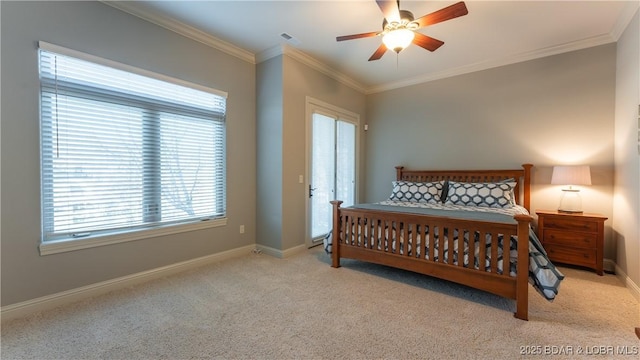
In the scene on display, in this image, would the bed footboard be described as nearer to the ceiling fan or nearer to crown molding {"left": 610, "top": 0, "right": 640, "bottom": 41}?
the ceiling fan

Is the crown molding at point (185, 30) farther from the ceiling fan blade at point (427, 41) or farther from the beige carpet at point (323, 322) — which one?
the beige carpet at point (323, 322)

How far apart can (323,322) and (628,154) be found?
11.3 feet

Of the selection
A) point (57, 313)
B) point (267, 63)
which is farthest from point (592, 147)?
point (57, 313)

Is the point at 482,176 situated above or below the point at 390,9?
below

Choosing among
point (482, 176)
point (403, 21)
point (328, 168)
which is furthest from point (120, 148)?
point (482, 176)

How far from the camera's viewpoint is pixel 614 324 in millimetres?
2041

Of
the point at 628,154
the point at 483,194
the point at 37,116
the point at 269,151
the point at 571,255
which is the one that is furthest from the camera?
the point at 269,151

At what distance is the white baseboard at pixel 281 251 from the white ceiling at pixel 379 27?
2610mm

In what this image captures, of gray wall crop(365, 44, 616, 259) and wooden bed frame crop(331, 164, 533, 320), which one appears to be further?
gray wall crop(365, 44, 616, 259)

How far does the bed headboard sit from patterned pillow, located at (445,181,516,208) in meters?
0.23

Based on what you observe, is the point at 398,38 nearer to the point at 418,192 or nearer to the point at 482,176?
the point at 418,192

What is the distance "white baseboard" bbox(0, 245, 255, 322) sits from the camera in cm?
211

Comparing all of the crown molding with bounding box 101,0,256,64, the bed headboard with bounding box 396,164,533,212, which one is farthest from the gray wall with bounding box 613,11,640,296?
the crown molding with bounding box 101,0,256,64

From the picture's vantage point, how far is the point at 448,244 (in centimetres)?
254
